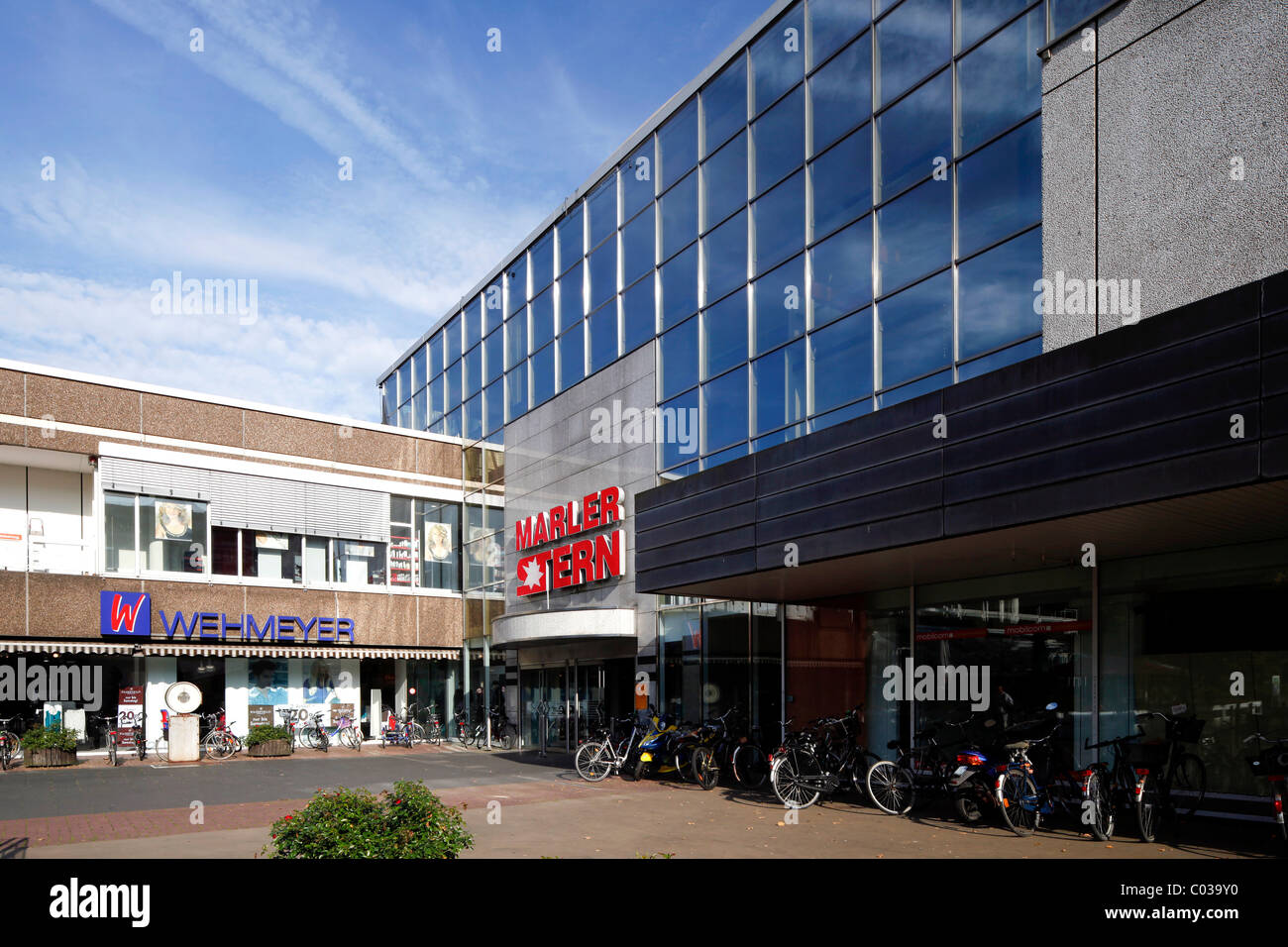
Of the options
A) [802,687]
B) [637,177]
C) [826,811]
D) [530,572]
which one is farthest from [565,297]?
[826,811]

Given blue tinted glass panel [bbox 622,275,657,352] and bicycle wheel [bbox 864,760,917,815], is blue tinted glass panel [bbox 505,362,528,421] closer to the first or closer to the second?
blue tinted glass panel [bbox 622,275,657,352]

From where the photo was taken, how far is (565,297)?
26188 millimetres

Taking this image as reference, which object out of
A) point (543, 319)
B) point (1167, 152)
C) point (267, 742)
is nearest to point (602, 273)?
point (543, 319)

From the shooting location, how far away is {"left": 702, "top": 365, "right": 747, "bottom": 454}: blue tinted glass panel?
62.5 feet

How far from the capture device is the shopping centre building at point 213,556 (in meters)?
24.9

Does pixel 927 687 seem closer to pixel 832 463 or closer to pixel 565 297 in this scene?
pixel 832 463

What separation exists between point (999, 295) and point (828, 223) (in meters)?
4.01

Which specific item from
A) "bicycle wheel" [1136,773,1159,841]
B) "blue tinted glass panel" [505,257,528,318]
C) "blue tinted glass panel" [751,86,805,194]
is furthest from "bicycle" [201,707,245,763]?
"bicycle wheel" [1136,773,1159,841]

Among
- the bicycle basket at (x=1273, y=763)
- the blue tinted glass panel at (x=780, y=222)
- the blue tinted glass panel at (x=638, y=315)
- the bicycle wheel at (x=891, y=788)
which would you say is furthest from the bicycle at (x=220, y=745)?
the bicycle basket at (x=1273, y=763)

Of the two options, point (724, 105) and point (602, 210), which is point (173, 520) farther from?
point (724, 105)

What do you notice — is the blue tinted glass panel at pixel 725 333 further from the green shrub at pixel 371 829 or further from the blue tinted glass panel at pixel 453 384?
the blue tinted glass panel at pixel 453 384

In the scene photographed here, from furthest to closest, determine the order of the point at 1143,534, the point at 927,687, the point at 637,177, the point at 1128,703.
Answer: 1. the point at 637,177
2. the point at 927,687
3. the point at 1128,703
4. the point at 1143,534

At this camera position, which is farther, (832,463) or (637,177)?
(637,177)

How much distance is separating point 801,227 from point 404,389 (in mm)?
22325
